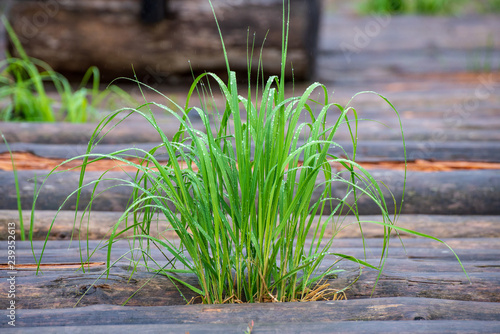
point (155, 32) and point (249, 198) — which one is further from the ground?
point (155, 32)

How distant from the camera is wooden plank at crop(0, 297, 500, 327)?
3.09ft

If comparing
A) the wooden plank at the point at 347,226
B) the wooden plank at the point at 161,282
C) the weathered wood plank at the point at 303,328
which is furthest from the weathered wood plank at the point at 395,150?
the weathered wood plank at the point at 303,328

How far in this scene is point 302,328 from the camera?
0.91 m

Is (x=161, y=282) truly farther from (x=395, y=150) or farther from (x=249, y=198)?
(x=395, y=150)

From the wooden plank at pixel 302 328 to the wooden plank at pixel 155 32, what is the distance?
243 centimetres

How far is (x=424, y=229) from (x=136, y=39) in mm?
2319

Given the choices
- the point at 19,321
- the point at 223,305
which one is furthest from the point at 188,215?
the point at 19,321

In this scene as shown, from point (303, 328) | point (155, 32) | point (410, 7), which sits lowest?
point (303, 328)

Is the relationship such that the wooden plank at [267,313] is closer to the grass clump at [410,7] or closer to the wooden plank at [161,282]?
the wooden plank at [161,282]

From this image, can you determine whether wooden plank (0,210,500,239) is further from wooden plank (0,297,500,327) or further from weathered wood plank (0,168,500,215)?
wooden plank (0,297,500,327)

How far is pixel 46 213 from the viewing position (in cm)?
148

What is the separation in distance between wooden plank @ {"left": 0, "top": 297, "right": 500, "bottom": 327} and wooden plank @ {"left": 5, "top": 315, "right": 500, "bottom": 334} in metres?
0.02

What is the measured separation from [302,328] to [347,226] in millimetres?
547

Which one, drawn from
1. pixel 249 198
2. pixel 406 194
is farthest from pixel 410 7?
pixel 249 198
